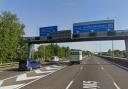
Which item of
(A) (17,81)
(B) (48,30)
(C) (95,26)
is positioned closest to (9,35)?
(B) (48,30)

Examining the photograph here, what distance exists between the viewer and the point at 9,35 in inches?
2424

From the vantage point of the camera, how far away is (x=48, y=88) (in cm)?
1444

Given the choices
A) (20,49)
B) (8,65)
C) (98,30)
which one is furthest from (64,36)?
(20,49)

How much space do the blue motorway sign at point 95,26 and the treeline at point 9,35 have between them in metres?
15.5

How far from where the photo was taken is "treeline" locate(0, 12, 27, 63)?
A: 57375mm

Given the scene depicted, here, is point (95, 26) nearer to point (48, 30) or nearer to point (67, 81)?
point (48, 30)

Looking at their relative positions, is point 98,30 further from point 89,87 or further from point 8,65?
point 89,87

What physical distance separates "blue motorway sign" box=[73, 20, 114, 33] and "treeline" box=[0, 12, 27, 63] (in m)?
15.5

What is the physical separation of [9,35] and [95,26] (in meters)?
21.4

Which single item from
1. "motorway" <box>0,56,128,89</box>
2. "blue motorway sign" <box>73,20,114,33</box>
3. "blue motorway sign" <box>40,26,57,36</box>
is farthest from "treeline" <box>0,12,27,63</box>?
"motorway" <box>0,56,128,89</box>

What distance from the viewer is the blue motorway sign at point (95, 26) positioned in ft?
159

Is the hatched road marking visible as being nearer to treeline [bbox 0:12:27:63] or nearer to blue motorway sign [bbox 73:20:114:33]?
blue motorway sign [bbox 73:20:114:33]

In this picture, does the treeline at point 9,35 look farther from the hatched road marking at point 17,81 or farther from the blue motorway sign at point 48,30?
the hatched road marking at point 17,81

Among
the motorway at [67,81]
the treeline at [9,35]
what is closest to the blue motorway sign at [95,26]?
the treeline at [9,35]
